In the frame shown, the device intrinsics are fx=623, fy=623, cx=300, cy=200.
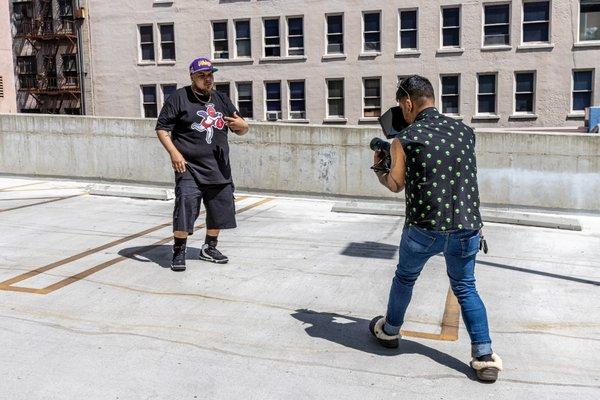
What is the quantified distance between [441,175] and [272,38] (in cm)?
3184

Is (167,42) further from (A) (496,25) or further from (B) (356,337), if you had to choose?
(B) (356,337)

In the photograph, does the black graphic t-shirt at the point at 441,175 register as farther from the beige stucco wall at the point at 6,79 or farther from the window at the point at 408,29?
the window at the point at 408,29

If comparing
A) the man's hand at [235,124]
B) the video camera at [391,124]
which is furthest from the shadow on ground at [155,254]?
the video camera at [391,124]

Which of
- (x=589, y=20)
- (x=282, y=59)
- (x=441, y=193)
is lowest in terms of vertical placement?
(x=441, y=193)

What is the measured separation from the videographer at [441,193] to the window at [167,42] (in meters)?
34.4

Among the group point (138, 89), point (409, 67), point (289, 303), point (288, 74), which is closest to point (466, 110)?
point (409, 67)

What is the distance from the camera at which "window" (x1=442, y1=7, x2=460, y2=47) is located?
30984 mm

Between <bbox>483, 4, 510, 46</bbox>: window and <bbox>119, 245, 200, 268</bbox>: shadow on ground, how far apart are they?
89.4 feet

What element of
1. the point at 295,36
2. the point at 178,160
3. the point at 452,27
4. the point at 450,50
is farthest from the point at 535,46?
the point at 178,160

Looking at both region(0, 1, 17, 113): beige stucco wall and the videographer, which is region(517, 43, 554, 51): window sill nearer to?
region(0, 1, 17, 113): beige stucco wall

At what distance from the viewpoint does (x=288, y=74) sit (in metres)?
33.8

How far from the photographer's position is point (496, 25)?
30.4m

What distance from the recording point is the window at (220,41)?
3506cm

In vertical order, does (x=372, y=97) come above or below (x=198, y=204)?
above
